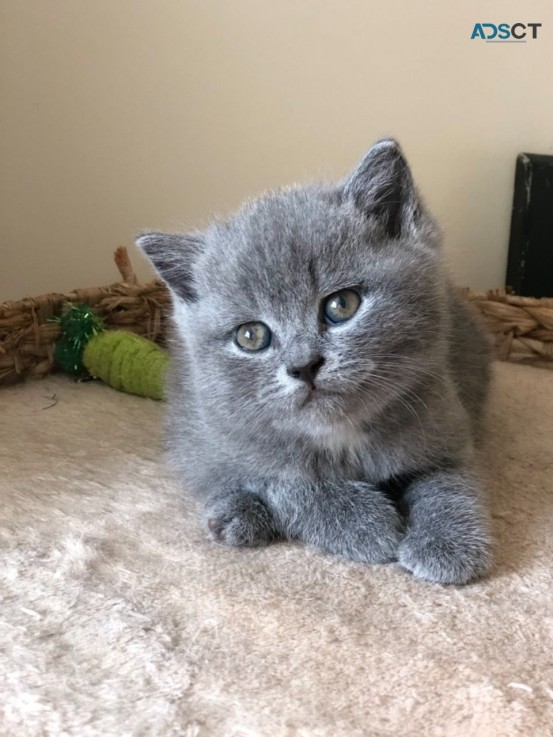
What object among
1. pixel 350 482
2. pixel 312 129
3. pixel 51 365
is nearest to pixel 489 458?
pixel 350 482

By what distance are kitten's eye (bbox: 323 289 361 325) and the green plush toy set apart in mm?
733

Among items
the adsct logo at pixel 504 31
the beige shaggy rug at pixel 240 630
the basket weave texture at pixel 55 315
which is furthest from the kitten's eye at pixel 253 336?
the adsct logo at pixel 504 31

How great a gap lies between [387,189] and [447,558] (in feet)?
1.66

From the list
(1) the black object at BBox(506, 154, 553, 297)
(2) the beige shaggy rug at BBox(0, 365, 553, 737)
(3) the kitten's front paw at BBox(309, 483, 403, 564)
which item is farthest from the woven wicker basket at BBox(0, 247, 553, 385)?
(3) the kitten's front paw at BBox(309, 483, 403, 564)

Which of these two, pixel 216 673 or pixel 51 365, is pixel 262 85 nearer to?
pixel 51 365

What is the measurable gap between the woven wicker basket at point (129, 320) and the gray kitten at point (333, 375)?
0.67 meters

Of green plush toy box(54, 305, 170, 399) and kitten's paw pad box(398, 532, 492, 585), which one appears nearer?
kitten's paw pad box(398, 532, 492, 585)

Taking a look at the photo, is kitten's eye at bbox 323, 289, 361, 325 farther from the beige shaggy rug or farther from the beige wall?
the beige wall

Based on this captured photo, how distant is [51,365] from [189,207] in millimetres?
668

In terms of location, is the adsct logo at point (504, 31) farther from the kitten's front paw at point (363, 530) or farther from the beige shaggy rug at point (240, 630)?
the kitten's front paw at point (363, 530)

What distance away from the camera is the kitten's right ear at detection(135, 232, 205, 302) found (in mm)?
1131

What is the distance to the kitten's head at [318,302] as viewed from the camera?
96 cm

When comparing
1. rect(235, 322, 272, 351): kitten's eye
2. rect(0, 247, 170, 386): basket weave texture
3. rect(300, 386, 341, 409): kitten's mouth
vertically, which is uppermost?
rect(235, 322, 272, 351): kitten's eye

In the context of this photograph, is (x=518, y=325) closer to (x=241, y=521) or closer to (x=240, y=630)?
(x=241, y=521)
